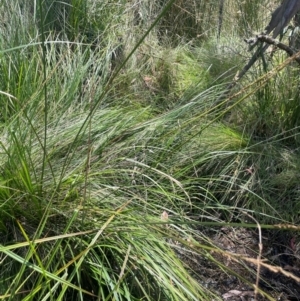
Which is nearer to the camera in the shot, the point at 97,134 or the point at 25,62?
the point at 97,134

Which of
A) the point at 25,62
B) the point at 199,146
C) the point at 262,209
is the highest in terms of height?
the point at 25,62

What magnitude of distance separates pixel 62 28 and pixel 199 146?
1465 millimetres

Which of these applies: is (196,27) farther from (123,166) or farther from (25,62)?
(123,166)

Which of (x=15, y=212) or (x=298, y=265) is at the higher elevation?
(x=15, y=212)

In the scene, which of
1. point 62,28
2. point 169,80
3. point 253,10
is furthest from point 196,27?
point 62,28

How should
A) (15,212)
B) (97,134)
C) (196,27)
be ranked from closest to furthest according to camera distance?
1. (15,212)
2. (97,134)
3. (196,27)

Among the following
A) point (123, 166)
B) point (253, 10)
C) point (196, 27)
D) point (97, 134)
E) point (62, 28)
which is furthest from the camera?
point (196, 27)

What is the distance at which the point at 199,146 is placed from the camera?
2785mm

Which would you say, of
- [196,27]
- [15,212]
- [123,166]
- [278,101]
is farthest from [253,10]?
[15,212]

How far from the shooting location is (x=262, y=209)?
2674 mm

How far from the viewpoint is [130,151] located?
8.25 feet

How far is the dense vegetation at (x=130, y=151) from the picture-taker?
1.85 m

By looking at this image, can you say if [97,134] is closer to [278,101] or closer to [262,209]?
Result: [262,209]

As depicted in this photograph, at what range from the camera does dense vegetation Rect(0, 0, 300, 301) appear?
72.9 inches
